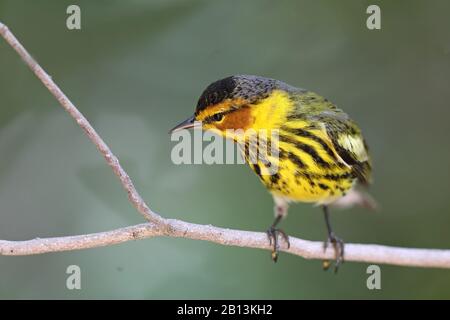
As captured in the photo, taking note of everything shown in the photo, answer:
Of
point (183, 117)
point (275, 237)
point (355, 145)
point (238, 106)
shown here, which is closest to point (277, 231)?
point (275, 237)

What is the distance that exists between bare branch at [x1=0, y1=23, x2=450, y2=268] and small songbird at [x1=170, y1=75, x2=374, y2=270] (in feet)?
0.96

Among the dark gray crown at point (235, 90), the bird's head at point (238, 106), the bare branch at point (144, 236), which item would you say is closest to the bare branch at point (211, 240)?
the bare branch at point (144, 236)

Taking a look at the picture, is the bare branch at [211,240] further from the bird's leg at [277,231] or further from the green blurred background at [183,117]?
the green blurred background at [183,117]

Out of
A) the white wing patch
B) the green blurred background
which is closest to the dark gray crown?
the white wing patch

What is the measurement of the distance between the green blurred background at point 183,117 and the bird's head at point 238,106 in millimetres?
1235

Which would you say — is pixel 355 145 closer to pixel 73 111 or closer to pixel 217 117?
pixel 217 117

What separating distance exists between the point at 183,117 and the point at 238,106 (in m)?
1.41

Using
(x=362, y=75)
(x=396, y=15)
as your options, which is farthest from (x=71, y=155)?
(x=396, y=15)

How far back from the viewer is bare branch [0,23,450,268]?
2.43 m

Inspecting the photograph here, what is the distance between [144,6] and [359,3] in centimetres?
174

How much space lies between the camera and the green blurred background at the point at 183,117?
4555 mm

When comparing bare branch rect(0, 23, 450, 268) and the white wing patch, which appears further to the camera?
the white wing patch

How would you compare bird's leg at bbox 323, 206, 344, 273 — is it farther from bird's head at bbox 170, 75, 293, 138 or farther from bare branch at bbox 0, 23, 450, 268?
bird's head at bbox 170, 75, 293, 138

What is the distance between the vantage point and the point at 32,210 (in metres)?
4.81
